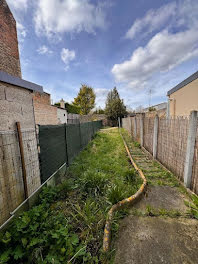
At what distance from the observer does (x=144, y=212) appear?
2006 mm

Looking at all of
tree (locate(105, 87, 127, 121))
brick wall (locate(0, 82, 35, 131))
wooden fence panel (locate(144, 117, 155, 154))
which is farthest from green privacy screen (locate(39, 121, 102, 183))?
tree (locate(105, 87, 127, 121))

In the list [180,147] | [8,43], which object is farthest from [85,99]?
[180,147]

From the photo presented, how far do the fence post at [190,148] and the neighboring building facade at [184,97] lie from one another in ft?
15.6

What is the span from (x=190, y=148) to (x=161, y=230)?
1733 mm

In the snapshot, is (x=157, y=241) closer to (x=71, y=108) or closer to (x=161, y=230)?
(x=161, y=230)

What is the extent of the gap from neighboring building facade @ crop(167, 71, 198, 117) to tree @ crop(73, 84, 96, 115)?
70.1 feet

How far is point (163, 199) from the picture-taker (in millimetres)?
2350

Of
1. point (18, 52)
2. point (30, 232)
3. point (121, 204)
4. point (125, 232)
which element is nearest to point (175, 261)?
point (125, 232)

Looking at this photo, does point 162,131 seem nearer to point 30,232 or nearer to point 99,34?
point 30,232

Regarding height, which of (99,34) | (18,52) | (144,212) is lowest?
(144,212)

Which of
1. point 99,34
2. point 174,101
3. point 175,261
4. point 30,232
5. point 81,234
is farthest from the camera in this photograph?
point 174,101

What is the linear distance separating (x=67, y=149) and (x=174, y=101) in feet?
28.3

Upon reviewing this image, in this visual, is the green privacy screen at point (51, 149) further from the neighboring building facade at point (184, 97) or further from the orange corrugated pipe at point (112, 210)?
the neighboring building facade at point (184, 97)

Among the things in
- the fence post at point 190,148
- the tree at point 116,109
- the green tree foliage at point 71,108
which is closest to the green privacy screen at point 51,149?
the fence post at point 190,148
